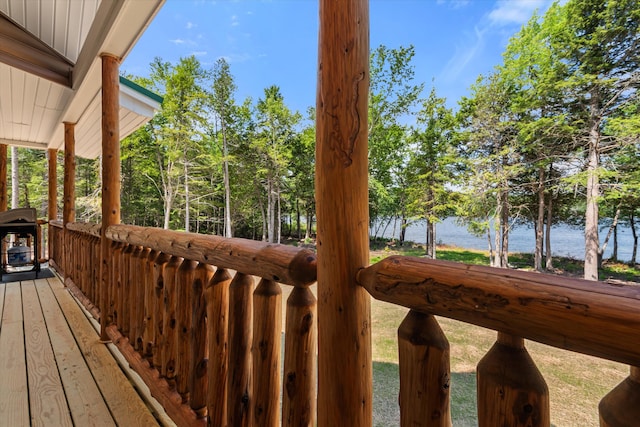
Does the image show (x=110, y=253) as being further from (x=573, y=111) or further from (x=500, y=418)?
(x=573, y=111)

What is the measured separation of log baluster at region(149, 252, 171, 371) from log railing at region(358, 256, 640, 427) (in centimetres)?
113

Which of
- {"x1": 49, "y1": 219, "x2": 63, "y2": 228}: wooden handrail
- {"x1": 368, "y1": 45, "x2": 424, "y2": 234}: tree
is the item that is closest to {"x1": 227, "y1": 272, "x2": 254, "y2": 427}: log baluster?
{"x1": 49, "y1": 219, "x2": 63, "y2": 228}: wooden handrail

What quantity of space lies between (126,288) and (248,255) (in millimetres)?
1481

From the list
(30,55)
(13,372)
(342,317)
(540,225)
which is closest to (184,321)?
(342,317)

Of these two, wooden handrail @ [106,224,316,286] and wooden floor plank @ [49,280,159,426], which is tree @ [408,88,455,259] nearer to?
wooden floor plank @ [49,280,159,426]

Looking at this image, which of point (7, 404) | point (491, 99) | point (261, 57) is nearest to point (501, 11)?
point (491, 99)

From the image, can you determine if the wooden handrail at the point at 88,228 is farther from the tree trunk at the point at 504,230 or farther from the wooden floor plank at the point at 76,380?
the tree trunk at the point at 504,230

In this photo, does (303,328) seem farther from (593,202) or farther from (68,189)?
(593,202)

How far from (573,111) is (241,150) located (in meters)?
14.1

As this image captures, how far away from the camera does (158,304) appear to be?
143cm

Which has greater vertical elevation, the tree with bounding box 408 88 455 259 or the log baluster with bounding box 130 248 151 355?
the tree with bounding box 408 88 455 259

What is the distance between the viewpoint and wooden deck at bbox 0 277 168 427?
4.53 feet

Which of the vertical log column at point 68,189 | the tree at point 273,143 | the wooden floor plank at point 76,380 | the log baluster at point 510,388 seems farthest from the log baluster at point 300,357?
the tree at point 273,143

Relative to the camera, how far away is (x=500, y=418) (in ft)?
1.50
